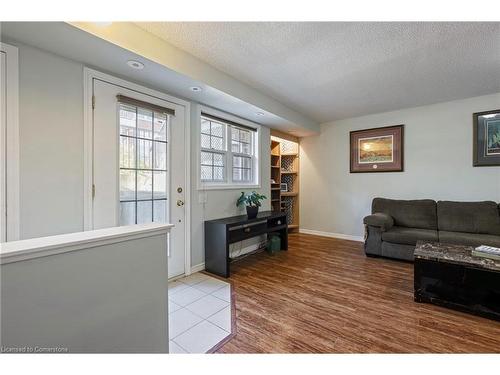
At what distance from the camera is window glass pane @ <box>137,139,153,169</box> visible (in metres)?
2.45

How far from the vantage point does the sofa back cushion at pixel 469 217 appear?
121 inches

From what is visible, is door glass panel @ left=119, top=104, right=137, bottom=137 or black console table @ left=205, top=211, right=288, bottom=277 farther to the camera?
black console table @ left=205, top=211, right=288, bottom=277

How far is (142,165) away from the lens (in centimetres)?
248

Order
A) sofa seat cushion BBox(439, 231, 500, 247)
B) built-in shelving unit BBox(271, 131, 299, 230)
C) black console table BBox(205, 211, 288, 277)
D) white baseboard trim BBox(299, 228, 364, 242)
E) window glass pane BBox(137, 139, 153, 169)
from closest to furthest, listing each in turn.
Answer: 1. window glass pane BBox(137, 139, 153, 169)
2. sofa seat cushion BBox(439, 231, 500, 247)
3. black console table BBox(205, 211, 288, 277)
4. white baseboard trim BBox(299, 228, 364, 242)
5. built-in shelving unit BBox(271, 131, 299, 230)

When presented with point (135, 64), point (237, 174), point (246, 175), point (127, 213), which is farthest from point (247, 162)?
point (135, 64)

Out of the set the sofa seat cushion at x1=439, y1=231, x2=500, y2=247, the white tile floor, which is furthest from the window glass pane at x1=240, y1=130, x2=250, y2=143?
the sofa seat cushion at x1=439, y1=231, x2=500, y2=247

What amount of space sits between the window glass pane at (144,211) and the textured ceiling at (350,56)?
5.33ft

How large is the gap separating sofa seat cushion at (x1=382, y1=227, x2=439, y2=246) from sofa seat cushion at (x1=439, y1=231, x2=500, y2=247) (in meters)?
0.10

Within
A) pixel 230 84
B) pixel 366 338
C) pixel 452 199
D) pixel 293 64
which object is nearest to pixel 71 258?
pixel 366 338

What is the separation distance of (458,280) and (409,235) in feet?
3.97

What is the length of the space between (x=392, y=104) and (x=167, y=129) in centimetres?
358

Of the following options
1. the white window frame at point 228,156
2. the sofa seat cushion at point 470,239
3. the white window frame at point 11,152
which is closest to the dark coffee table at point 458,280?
the sofa seat cushion at point 470,239

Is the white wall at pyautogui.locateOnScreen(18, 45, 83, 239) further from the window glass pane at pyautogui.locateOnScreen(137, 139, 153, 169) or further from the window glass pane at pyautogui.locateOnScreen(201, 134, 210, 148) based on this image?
the window glass pane at pyautogui.locateOnScreen(201, 134, 210, 148)

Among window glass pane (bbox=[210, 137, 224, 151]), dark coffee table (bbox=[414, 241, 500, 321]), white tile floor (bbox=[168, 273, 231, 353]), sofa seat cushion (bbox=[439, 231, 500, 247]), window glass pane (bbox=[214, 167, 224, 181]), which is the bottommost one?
white tile floor (bbox=[168, 273, 231, 353])
